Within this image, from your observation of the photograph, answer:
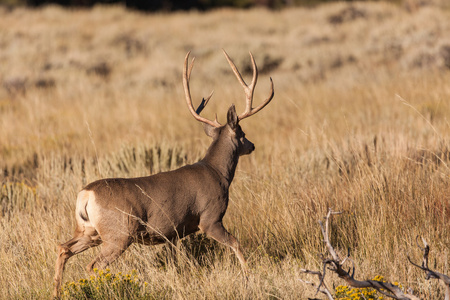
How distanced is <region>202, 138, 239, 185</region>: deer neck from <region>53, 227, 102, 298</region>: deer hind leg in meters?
1.08

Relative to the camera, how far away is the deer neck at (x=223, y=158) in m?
4.49

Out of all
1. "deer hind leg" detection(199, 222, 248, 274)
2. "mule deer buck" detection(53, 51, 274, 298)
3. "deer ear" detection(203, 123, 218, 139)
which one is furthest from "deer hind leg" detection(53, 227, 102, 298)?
"deer ear" detection(203, 123, 218, 139)

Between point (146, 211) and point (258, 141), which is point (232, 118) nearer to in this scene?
point (146, 211)

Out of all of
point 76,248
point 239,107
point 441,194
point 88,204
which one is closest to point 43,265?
point 76,248

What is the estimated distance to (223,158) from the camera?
4535 millimetres

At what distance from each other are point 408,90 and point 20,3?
2856cm

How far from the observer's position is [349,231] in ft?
16.1

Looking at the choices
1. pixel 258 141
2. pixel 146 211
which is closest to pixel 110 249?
pixel 146 211

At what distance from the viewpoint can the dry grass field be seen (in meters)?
4.43

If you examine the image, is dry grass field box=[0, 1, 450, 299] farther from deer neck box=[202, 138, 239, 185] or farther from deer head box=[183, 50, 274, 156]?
deer head box=[183, 50, 274, 156]

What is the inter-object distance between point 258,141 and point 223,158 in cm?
489

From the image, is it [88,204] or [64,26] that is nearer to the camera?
[88,204]

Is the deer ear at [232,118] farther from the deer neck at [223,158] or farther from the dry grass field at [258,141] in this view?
the dry grass field at [258,141]

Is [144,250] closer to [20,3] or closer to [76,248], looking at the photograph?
[76,248]
